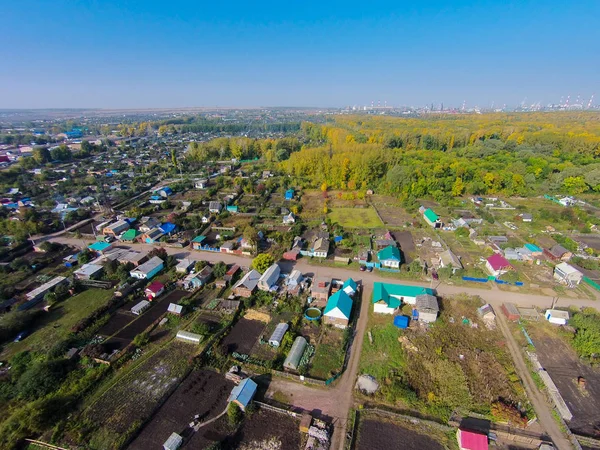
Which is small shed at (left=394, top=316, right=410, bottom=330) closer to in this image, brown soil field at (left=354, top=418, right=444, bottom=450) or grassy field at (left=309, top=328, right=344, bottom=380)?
grassy field at (left=309, top=328, right=344, bottom=380)

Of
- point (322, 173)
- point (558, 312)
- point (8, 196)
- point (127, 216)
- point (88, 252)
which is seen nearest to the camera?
point (558, 312)

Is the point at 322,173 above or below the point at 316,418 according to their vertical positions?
above

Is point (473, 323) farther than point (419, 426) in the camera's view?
Yes

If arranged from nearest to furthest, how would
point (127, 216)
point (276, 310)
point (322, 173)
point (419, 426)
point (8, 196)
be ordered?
point (419, 426) < point (276, 310) < point (127, 216) < point (8, 196) < point (322, 173)

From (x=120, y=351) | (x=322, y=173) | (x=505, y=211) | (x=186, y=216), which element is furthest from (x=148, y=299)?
(x=505, y=211)

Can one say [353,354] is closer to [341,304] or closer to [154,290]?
[341,304]

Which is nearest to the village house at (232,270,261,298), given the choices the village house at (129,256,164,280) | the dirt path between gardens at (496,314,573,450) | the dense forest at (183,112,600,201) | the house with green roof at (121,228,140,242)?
the village house at (129,256,164,280)

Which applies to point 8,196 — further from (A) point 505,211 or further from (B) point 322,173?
(A) point 505,211
